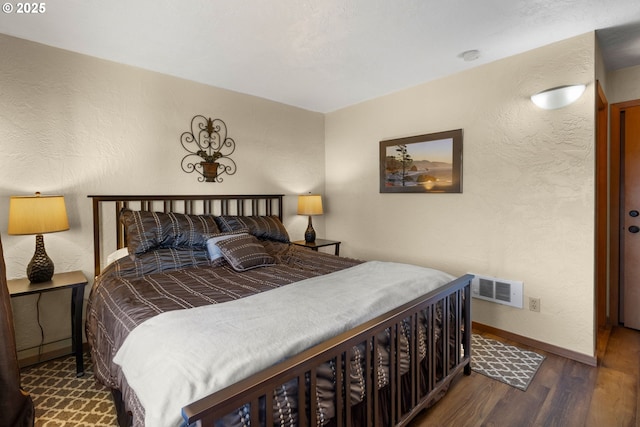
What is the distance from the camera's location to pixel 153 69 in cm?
285

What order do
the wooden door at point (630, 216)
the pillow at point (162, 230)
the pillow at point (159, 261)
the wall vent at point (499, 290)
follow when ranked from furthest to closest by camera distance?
the wooden door at point (630, 216)
the wall vent at point (499, 290)
the pillow at point (162, 230)
the pillow at point (159, 261)

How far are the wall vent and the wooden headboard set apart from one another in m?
2.34

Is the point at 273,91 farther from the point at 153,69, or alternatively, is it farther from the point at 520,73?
the point at 520,73

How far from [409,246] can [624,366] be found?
6.05 ft

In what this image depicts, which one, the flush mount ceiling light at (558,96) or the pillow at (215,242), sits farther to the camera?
the pillow at (215,242)

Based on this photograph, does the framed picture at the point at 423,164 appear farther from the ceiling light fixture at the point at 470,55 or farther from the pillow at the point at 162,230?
the pillow at the point at 162,230

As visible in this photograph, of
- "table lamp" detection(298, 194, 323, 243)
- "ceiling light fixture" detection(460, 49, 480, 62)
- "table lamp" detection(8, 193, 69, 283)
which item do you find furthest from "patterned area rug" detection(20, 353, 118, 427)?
"ceiling light fixture" detection(460, 49, 480, 62)

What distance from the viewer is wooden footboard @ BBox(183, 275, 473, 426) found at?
931mm

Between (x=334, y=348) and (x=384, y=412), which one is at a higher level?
(x=334, y=348)

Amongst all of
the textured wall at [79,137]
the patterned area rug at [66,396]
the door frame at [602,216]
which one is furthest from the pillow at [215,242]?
the door frame at [602,216]

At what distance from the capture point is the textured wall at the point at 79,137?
2287mm

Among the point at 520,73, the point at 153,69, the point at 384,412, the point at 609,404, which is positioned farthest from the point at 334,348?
the point at 153,69

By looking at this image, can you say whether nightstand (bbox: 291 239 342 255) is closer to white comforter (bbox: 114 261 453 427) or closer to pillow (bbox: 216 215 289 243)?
pillow (bbox: 216 215 289 243)

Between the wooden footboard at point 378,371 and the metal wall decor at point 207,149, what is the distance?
8.15 ft
